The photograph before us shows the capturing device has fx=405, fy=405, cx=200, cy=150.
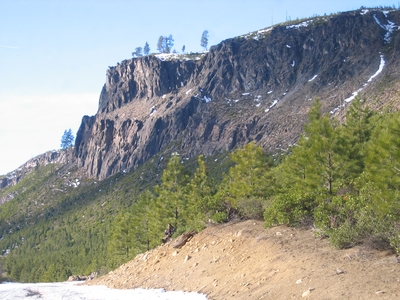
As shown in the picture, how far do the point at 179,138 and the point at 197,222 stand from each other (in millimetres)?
126193

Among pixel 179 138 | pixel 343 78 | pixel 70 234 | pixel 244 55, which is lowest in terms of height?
pixel 70 234

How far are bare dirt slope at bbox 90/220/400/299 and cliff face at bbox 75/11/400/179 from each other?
89932 millimetres

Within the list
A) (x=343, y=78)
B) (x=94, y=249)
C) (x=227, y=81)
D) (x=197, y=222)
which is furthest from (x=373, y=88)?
(x=197, y=222)

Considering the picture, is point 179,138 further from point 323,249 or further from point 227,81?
point 323,249

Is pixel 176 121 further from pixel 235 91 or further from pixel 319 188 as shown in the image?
pixel 319 188

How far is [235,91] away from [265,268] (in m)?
143

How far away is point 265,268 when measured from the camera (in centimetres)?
1277

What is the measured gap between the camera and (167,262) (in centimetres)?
1881

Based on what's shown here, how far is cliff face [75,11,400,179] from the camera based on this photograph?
122 meters

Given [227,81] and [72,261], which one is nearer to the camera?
[72,261]

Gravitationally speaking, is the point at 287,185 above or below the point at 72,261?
above

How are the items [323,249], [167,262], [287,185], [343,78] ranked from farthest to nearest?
[343,78], [287,185], [167,262], [323,249]

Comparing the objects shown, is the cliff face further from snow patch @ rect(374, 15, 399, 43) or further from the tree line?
the tree line

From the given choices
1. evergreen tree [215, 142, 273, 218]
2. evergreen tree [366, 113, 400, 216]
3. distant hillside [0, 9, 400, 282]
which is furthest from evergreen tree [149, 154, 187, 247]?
evergreen tree [366, 113, 400, 216]
